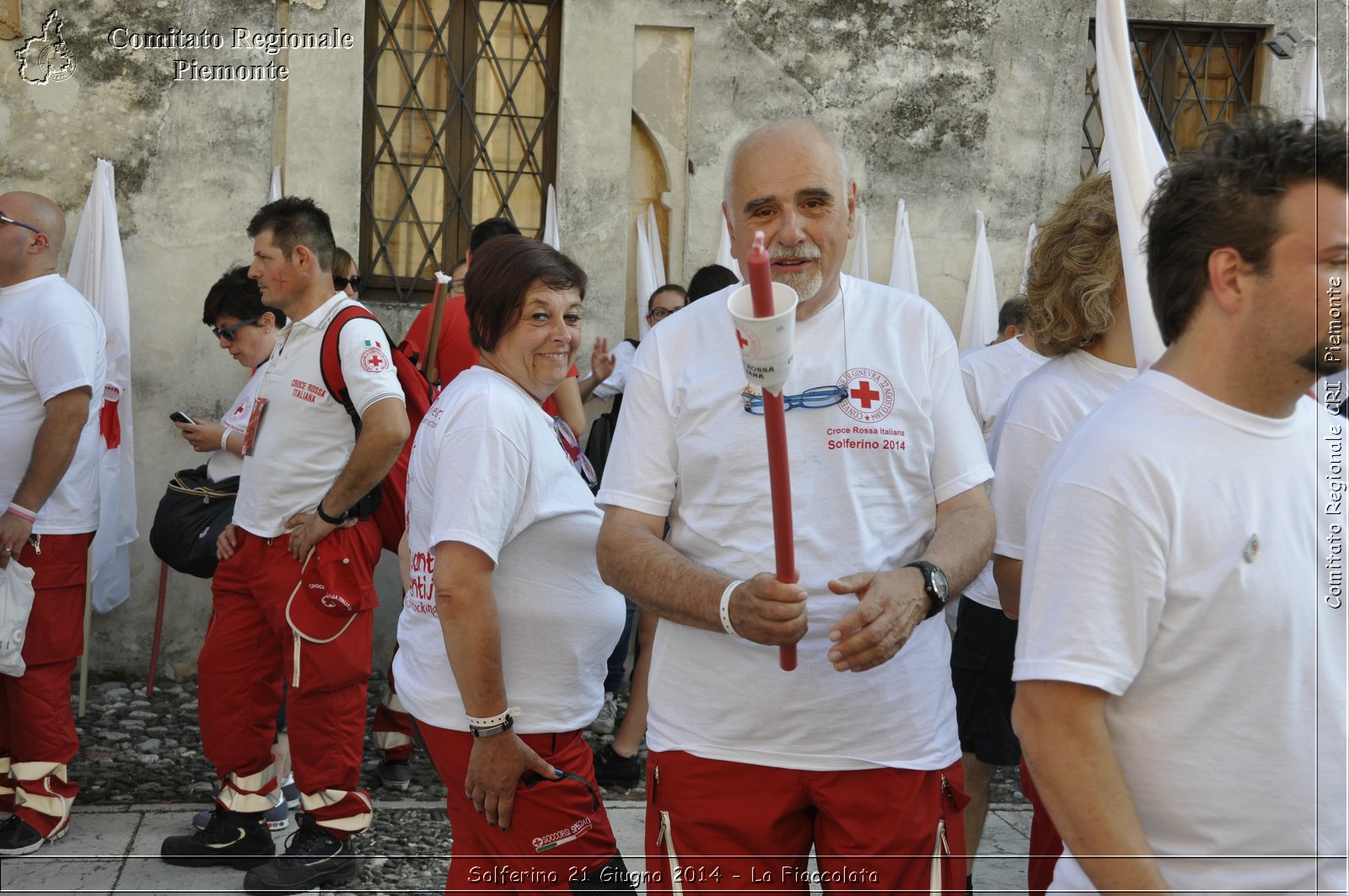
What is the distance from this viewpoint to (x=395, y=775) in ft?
18.1

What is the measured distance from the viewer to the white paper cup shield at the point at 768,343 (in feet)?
5.41

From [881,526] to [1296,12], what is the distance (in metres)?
7.39

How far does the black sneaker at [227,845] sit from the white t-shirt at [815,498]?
2.59m

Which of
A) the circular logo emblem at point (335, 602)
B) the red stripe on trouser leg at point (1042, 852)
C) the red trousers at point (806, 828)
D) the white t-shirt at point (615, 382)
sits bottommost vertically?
the red stripe on trouser leg at point (1042, 852)

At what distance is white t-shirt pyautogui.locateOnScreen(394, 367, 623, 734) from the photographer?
2.84 metres

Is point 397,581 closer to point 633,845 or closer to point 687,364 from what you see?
point 633,845

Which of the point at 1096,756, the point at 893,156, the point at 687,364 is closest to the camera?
the point at 1096,756

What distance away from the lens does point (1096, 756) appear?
176 centimetres

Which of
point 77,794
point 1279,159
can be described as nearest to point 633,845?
point 77,794

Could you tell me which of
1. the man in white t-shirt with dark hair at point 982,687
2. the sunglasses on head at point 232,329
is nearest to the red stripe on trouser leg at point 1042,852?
the man in white t-shirt with dark hair at point 982,687

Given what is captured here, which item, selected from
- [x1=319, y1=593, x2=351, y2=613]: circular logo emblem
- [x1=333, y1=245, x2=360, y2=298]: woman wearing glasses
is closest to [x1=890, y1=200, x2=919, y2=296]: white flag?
[x1=333, y1=245, x2=360, y2=298]: woman wearing glasses

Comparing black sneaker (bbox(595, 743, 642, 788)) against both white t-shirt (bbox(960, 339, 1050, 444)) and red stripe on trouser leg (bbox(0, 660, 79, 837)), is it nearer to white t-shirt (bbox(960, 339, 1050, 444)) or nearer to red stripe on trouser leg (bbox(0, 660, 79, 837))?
red stripe on trouser leg (bbox(0, 660, 79, 837))

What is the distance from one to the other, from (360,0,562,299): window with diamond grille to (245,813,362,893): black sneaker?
3860 millimetres

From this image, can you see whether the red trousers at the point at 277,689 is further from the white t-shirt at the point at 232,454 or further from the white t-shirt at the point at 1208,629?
the white t-shirt at the point at 1208,629
